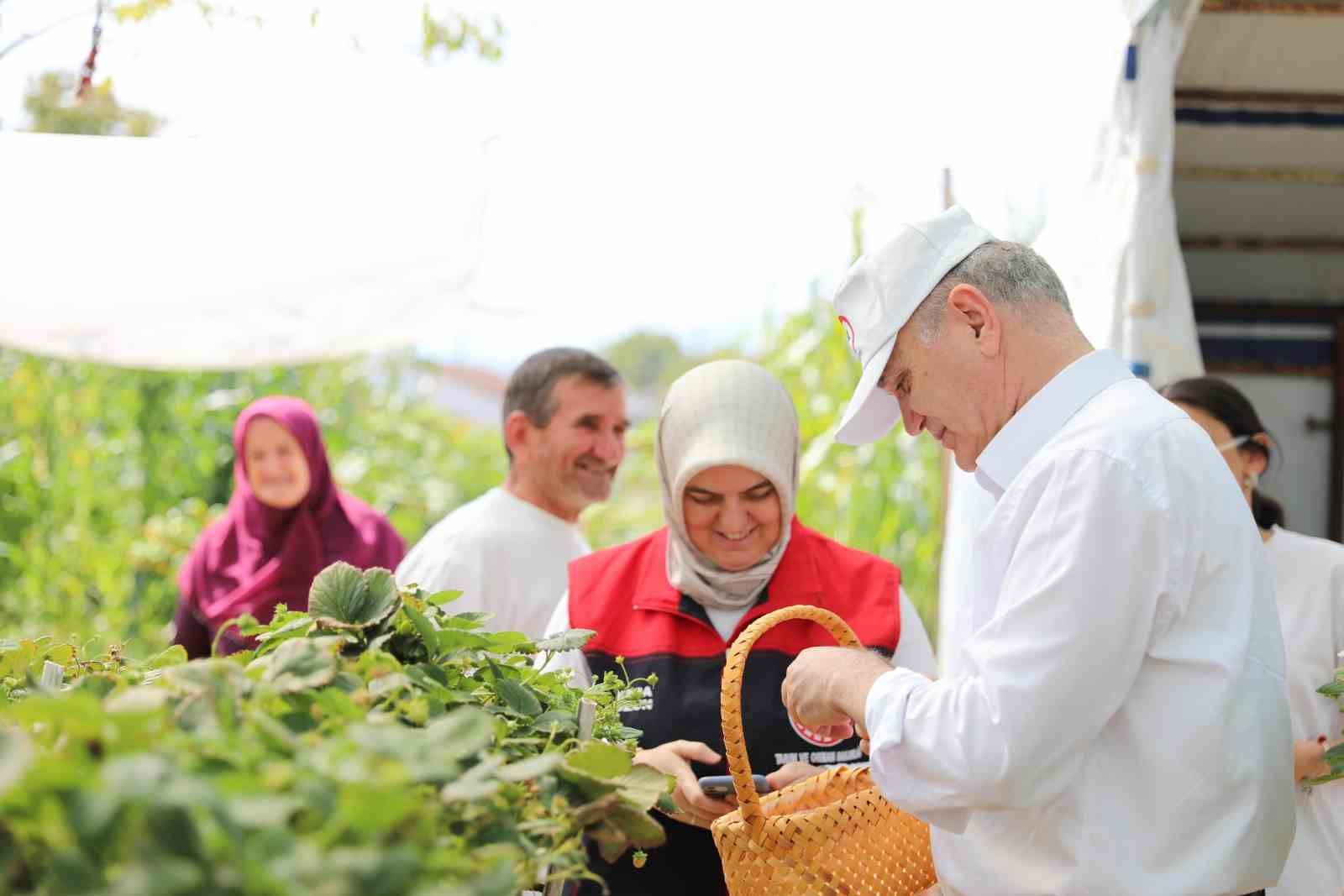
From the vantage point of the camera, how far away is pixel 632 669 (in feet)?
8.01

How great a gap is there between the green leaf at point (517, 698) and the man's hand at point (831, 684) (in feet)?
1.42

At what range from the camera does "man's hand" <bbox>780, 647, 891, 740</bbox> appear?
174 cm

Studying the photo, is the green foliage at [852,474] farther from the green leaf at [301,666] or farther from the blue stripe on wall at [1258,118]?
the green leaf at [301,666]

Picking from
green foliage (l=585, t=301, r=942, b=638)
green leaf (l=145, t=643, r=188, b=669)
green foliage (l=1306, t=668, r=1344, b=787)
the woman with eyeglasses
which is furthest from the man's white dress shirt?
green foliage (l=585, t=301, r=942, b=638)

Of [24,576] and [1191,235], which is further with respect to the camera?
[24,576]

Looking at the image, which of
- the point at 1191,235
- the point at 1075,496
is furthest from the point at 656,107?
the point at 1075,496

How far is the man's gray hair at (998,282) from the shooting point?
1.74m

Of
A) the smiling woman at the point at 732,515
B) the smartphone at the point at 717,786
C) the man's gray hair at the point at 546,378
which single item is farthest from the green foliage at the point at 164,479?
the smartphone at the point at 717,786

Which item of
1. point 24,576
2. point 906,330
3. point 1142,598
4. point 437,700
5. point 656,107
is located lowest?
point 24,576

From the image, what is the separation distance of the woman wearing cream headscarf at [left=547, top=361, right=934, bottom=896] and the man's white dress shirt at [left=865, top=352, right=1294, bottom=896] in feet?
2.45

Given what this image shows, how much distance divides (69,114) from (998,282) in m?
8.40

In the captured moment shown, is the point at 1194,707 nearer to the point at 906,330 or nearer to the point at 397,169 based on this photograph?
the point at 906,330

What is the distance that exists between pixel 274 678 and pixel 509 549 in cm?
205

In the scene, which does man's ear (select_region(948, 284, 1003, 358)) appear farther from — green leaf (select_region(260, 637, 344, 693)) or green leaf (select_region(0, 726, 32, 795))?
green leaf (select_region(0, 726, 32, 795))
